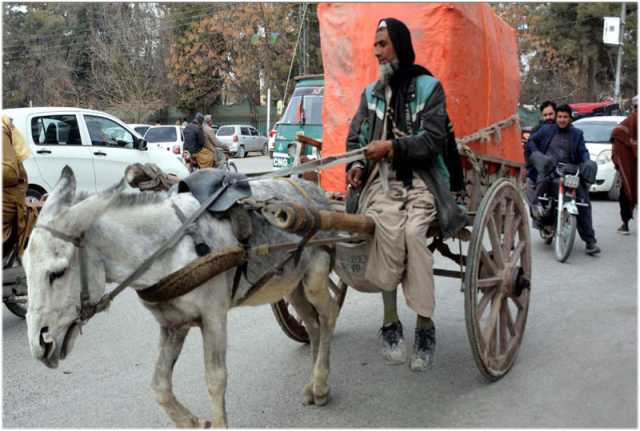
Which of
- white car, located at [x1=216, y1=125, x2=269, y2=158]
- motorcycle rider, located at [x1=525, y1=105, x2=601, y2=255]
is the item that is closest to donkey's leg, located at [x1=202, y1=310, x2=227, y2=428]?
motorcycle rider, located at [x1=525, y1=105, x2=601, y2=255]

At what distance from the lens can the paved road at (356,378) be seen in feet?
12.5

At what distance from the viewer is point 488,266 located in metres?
4.22

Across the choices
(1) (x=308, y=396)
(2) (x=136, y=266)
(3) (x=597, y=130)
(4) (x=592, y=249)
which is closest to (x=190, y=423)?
Result: (2) (x=136, y=266)

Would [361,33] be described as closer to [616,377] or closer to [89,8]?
[616,377]

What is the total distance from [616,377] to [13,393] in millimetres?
3984

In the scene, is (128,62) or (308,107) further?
(128,62)

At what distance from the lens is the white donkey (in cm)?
266

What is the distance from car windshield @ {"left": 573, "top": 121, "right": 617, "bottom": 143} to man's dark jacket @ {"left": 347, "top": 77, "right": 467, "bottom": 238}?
34.6 ft

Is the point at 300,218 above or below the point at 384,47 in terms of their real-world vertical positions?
below

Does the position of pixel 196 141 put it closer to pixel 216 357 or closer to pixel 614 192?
pixel 614 192

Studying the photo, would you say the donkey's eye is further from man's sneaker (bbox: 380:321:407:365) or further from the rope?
the rope

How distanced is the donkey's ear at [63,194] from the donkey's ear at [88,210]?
6 centimetres

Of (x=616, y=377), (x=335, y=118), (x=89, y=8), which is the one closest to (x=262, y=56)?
(x=89, y=8)

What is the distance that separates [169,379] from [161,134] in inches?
792
